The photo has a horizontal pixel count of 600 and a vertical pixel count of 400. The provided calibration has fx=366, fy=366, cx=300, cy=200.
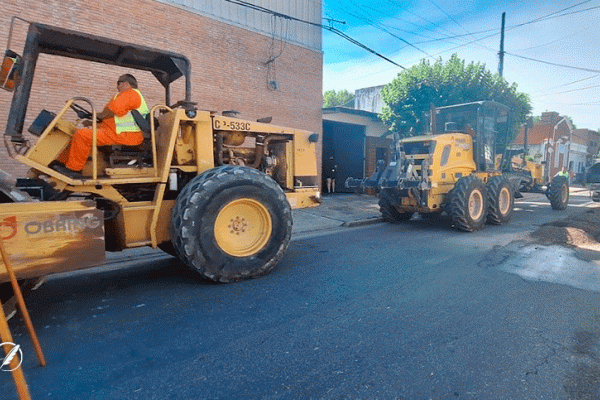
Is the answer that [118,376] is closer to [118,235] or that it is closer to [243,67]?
[118,235]

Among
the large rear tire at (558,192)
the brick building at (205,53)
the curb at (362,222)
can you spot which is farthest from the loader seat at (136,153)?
the large rear tire at (558,192)

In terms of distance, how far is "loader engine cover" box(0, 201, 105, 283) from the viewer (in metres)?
2.94

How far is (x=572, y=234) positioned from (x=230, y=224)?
6.85 metres

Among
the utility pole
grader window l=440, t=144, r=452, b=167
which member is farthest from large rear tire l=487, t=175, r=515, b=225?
the utility pole

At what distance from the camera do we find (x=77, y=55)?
4.54 meters

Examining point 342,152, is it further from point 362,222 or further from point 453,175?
point 453,175

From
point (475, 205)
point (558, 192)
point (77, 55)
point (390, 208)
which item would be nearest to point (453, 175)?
point (475, 205)

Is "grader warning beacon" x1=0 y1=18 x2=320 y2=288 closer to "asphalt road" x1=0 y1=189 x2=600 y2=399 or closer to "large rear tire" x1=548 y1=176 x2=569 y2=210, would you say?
"asphalt road" x1=0 y1=189 x2=600 y2=399

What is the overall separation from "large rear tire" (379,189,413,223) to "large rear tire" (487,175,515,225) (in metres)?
1.91

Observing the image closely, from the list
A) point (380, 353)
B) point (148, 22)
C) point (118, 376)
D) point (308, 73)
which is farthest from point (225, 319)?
point (308, 73)

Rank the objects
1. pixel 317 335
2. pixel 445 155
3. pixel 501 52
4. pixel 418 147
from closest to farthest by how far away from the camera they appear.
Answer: pixel 317 335, pixel 445 155, pixel 418 147, pixel 501 52

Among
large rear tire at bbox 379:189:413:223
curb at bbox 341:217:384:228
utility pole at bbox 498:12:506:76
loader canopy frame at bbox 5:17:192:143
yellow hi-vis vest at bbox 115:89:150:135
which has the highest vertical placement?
utility pole at bbox 498:12:506:76

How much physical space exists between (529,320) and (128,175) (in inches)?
174

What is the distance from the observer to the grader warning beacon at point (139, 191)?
3.20m
